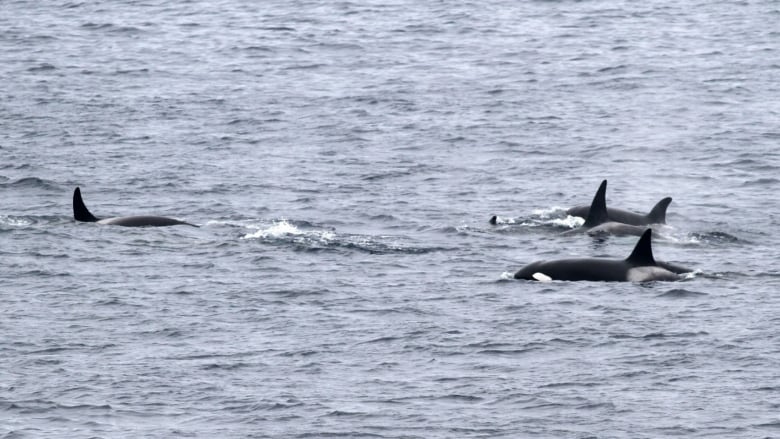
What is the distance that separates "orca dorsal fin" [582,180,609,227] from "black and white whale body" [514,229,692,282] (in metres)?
4.52

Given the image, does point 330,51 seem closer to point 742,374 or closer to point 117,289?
point 117,289

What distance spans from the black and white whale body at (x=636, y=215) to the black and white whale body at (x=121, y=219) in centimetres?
835

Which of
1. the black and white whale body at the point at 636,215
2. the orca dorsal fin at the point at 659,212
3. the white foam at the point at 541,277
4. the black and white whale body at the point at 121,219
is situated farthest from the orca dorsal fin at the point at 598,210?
the black and white whale body at the point at 121,219

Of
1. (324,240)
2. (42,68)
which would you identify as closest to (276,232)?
(324,240)

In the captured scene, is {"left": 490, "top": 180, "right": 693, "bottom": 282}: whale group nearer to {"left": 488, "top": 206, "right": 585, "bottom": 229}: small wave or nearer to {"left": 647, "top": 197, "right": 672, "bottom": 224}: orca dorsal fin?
{"left": 647, "top": 197, "right": 672, "bottom": 224}: orca dorsal fin

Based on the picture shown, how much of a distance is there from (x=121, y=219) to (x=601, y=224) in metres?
10.0

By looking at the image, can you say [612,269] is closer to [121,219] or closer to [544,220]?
[544,220]

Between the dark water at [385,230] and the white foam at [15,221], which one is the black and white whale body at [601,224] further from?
the white foam at [15,221]

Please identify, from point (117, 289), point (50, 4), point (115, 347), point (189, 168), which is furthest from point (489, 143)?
point (50, 4)

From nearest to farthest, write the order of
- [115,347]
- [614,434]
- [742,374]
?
[614,434], [742,374], [115,347]

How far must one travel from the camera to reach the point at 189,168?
41625mm

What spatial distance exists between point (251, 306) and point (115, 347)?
9.82 ft

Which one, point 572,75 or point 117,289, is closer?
point 117,289

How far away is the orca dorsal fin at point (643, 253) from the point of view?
2847 centimetres
